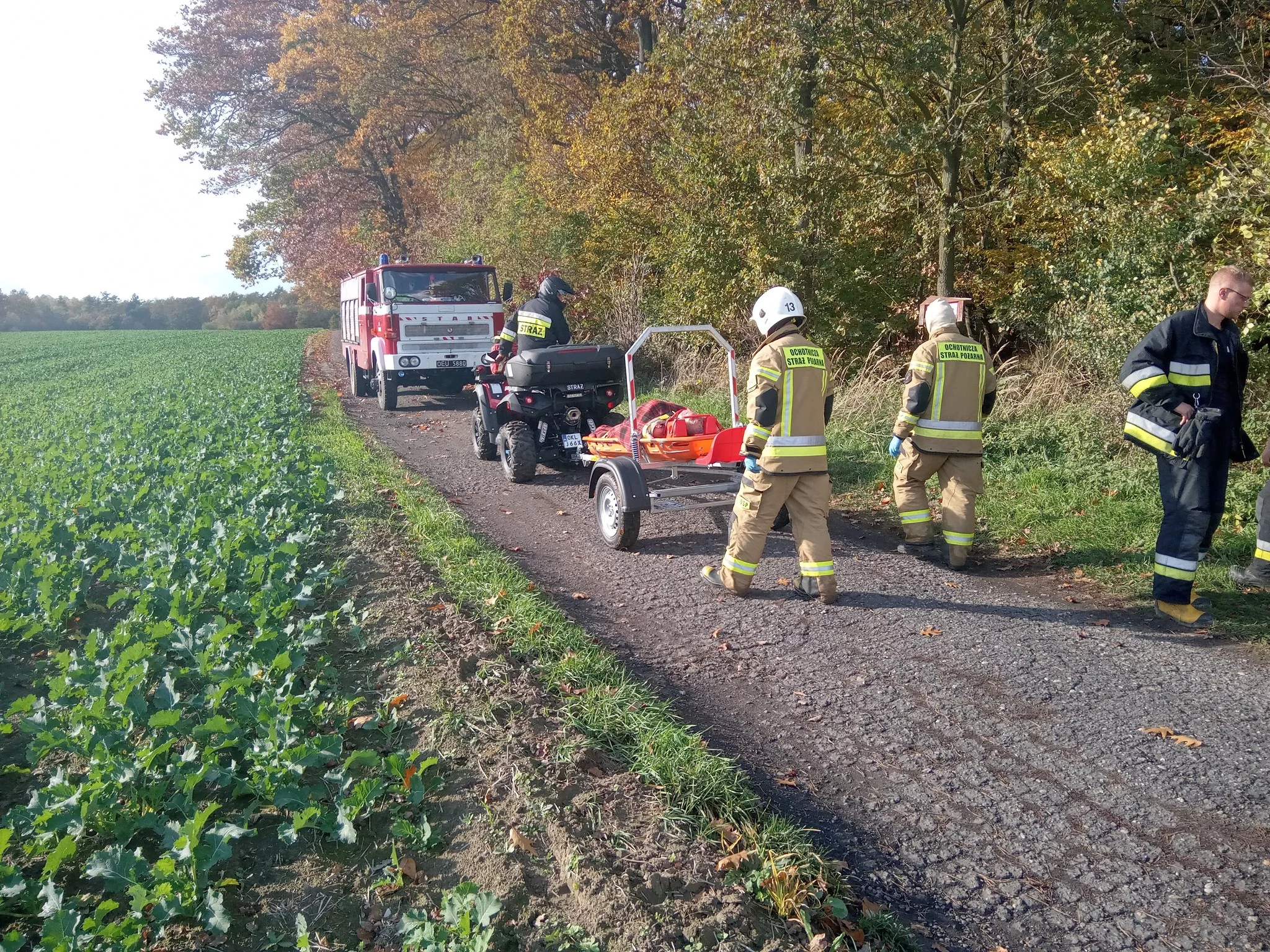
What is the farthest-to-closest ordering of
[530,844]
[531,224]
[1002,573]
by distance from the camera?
[531,224]
[1002,573]
[530,844]

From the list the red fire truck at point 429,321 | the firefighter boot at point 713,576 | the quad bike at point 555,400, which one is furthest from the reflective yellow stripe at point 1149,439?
the red fire truck at point 429,321

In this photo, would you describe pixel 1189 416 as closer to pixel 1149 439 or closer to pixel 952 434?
pixel 1149 439

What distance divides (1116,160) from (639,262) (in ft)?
28.6

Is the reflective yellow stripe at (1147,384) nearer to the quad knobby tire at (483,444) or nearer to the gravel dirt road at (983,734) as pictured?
the gravel dirt road at (983,734)

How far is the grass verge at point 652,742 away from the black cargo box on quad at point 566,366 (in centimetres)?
233

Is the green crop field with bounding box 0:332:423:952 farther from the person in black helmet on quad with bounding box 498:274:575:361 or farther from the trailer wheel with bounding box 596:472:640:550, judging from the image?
the person in black helmet on quad with bounding box 498:274:575:361

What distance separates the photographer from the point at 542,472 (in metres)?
10.3

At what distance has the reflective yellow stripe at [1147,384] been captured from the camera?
520cm

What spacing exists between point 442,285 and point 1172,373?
12.8 m

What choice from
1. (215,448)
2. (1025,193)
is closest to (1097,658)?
(1025,193)

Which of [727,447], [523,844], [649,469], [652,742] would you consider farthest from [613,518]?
[523,844]

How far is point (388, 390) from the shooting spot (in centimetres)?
1562

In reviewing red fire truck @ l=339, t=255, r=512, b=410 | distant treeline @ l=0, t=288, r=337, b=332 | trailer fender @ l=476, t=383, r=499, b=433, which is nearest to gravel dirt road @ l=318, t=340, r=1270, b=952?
trailer fender @ l=476, t=383, r=499, b=433

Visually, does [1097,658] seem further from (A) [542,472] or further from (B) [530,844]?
(A) [542,472]
